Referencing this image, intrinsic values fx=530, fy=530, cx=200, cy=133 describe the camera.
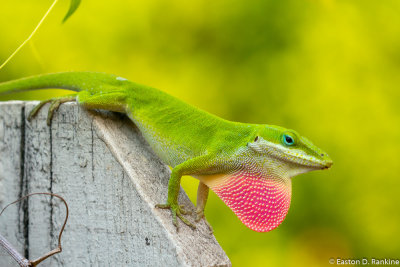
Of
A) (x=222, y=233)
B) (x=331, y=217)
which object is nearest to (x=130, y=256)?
(x=222, y=233)

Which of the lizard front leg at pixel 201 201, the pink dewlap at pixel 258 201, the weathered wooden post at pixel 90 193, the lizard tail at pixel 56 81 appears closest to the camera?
the weathered wooden post at pixel 90 193

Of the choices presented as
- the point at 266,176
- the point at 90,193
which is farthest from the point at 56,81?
the point at 266,176

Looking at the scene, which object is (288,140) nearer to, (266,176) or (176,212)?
(266,176)

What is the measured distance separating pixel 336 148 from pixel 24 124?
1.73m

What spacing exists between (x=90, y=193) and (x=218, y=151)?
40 centimetres

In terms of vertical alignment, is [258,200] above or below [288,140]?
below

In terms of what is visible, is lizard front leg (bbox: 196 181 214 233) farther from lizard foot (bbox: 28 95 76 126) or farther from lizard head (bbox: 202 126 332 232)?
lizard foot (bbox: 28 95 76 126)

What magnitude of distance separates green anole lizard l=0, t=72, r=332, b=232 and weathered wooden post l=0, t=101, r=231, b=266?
0.05m

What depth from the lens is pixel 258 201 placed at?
1.48m

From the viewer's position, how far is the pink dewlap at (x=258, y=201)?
4.80 feet

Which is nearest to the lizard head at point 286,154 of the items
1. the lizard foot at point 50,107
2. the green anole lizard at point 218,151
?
the green anole lizard at point 218,151

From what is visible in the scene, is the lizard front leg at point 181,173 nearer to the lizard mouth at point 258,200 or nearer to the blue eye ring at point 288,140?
the lizard mouth at point 258,200

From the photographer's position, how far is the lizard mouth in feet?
4.80

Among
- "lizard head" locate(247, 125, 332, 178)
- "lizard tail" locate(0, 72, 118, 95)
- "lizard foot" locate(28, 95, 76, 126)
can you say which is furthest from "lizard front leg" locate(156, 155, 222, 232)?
"lizard tail" locate(0, 72, 118, 95)
